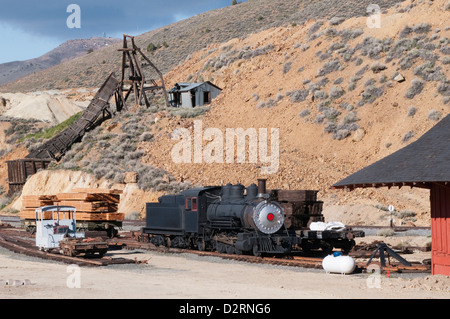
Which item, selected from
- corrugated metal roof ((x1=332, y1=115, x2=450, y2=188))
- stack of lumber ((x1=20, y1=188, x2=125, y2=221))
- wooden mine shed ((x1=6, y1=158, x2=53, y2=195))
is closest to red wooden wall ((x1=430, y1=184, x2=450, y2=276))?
corrugated metal roof ((x1=332, y1=115, x2=450, y2=188))

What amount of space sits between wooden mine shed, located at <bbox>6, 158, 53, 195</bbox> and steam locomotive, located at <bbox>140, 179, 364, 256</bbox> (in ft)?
105

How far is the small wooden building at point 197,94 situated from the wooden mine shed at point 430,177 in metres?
43.9

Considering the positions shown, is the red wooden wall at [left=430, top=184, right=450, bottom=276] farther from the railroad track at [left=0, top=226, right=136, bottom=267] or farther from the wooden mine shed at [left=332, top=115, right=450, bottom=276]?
the railroad track at [left=0, top=226, right=136, bottom=267]

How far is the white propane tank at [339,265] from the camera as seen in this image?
2011 centimetres

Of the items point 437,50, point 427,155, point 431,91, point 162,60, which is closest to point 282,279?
point 427,155

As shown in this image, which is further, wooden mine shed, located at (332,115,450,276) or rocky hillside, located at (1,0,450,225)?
rocky hillside, located at (1,0,450,225)

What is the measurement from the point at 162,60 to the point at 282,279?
92.2 meters

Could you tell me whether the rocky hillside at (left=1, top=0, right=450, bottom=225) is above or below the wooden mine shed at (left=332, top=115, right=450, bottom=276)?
above

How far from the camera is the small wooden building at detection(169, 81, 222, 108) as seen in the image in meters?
62.3

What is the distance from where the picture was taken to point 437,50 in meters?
54.4

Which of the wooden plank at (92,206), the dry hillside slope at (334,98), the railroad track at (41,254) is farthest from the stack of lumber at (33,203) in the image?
the dry hillside slope at (334,98)

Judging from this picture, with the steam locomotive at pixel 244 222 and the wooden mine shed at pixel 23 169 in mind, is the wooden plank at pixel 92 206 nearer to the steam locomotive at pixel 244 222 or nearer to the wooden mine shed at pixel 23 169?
the steam locomotive at pixel 244 222
